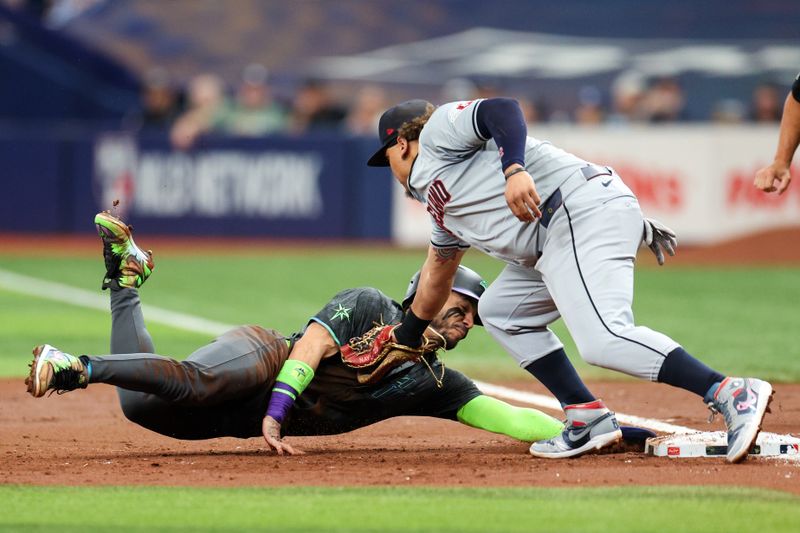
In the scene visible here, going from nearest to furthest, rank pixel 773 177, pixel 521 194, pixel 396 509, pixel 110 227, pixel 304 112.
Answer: pixel 396 509 < pixel 521 194 < pixel 110 227 < pixel 773 177 < pixel 304 112

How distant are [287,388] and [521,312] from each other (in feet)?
3.44

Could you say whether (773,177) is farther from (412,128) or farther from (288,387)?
(288,387)

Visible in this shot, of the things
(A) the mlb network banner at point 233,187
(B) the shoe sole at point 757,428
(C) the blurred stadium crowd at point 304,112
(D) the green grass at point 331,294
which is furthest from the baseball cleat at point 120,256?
(A) the mlb network banner at point 233,187

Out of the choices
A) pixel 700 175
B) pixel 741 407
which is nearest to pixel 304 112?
pixel 700 175

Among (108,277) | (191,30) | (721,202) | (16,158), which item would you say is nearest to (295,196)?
(16,158)

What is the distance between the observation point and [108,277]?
19.8ft

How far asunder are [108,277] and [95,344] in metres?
3.88

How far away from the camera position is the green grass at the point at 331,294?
9.52 metres

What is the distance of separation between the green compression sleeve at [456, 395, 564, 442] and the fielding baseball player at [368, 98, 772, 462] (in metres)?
0.19

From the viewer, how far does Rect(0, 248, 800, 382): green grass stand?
9516 mm

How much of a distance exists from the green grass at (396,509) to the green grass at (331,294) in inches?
159

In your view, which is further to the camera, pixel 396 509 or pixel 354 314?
pixel 354 314

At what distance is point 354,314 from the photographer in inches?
230

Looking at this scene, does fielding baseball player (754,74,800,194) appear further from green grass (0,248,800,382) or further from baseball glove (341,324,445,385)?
green grass (0,248,800,382)
